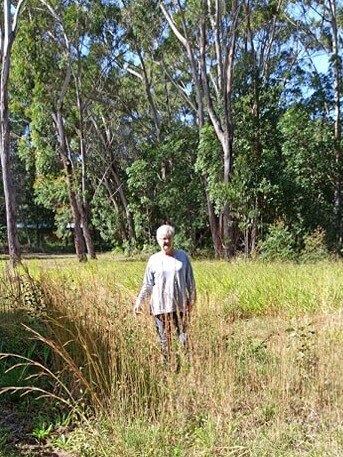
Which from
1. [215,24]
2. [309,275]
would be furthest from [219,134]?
[309,275]

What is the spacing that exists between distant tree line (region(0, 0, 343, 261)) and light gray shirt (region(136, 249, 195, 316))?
447 inches

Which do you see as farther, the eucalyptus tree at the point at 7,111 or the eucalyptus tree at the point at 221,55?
the eucalyptus tree at the point at 221,55

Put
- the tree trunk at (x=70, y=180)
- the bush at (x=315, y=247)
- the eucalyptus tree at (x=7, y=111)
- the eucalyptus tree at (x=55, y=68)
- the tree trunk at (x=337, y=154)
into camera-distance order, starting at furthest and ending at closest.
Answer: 1. the tree trunk at (x=70, y=180)
2. the tree trunk at (x=337, y=154)
3. the eucalyptus tree at (x=55, y=68)
4. the bush at (x=315, y=247)
5. the eucalyptus tree at (x=7, y=111)

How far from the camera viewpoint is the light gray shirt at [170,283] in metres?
4.88

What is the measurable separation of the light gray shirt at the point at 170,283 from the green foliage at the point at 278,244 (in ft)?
40.1

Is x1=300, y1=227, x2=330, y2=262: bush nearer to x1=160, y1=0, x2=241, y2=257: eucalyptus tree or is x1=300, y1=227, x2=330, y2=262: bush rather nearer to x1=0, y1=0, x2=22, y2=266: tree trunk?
x1=160, y1=0, x2=241, y2=257: eucalyptus tree

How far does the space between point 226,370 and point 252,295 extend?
4.22 m

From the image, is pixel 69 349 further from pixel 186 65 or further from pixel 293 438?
pixel 186 65

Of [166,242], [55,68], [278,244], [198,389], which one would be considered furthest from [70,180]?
[198,389]

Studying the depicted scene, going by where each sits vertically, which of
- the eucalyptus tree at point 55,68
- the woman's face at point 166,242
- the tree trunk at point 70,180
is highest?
the eucalyptus tree at point 55,68

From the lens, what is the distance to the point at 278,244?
57.8ft

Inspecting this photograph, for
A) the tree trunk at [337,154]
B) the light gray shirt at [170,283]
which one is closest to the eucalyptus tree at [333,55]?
the tree trunk at [337,154]

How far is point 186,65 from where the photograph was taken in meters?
24.3

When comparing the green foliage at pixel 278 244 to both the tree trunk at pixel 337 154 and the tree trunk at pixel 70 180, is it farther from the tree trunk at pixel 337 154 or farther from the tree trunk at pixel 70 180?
the tree trunk at pixel 70 180
